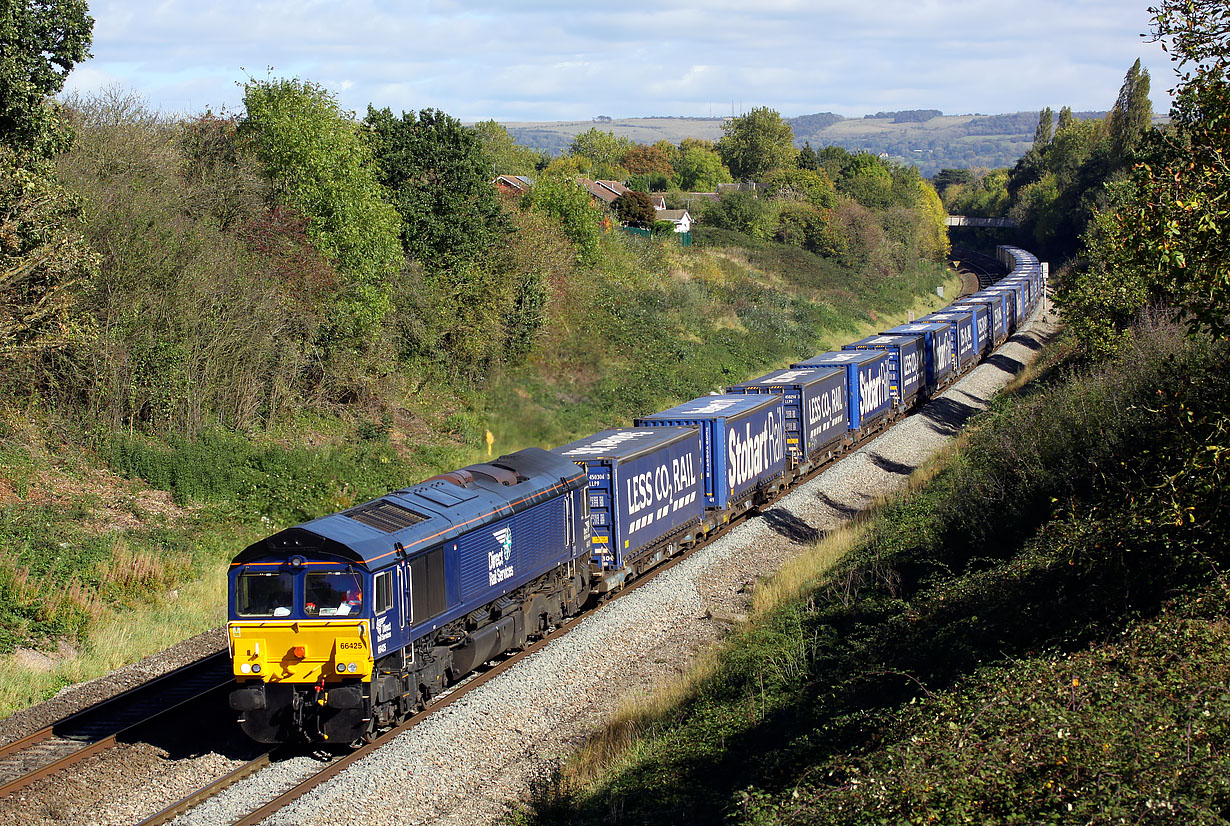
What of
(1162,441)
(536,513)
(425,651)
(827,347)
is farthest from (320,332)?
(827,347)

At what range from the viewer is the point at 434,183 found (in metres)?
36.6

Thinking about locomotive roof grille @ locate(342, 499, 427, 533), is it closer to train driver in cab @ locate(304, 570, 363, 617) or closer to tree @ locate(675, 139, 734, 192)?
train driver in cab @ locate(304, 570, 363, 617)

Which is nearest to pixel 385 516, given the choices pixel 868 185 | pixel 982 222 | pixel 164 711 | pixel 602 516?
pixel 164 711

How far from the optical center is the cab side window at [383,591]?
44.2 feet

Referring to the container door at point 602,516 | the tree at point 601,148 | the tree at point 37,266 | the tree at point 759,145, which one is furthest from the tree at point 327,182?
the tree at point 601,148

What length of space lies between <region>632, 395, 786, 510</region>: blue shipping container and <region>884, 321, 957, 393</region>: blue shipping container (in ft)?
54.2

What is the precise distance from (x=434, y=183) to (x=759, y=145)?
92.4 meters

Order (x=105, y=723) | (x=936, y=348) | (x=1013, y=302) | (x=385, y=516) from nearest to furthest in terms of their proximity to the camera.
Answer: (x=385, y=516)
(x=105, y=723)
(x=936, y=348)
(x=1013, y=302)

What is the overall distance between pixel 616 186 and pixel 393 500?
8127 centimetres

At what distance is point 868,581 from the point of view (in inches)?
759

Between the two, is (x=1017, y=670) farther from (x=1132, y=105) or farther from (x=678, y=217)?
(x=1132, y=105)

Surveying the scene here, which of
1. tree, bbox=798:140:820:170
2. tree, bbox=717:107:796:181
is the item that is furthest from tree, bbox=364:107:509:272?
tree, bbox=717:107:796:181

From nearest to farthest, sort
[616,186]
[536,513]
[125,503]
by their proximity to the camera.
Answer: [536,513] < [125,503] < [616,186]

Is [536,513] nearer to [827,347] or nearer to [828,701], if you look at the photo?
[828,701]
